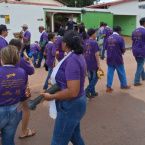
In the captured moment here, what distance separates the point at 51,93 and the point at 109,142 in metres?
1.70

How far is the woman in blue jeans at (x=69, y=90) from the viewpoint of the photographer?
6.90 feet

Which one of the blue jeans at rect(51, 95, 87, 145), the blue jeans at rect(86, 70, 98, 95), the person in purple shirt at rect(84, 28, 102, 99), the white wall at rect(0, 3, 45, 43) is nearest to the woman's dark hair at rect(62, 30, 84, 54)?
the blue jeans at rect(51, 95, 87, 145)

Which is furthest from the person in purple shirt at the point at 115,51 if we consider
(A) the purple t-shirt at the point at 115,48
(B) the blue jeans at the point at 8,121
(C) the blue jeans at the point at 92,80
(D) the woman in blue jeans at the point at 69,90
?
(B) the blue jeans at the point at 8,121

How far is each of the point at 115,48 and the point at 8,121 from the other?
404cm

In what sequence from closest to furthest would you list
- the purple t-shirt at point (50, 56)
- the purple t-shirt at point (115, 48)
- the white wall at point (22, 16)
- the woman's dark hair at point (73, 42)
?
1. the woman's dark hair at point (73, 42)
2. the purple t-shirt at point (115, 48)
3. the purple t-shirt at point (50, 56)
4. the white wall at point (22, 16)

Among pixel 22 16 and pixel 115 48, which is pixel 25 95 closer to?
pixel 115 48

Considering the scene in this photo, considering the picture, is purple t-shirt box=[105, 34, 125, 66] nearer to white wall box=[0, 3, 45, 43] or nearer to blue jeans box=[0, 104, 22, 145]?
blue jeans box=[0, 104, 22, 145]

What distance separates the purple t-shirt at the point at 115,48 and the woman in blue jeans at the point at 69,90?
3.57 m

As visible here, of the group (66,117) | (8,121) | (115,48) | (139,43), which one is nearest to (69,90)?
(66,117)

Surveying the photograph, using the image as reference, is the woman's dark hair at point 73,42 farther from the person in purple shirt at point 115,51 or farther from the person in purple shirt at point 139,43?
the person in purple shirt at point 139,43

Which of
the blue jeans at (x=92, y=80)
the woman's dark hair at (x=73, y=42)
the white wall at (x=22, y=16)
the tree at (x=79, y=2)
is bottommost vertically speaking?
the blue jeans at (x=92, y=80)

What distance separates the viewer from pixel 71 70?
6.85ft

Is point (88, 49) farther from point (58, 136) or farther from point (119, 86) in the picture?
point (58, 136)

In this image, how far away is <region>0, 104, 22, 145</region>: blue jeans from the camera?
91.0 inches
